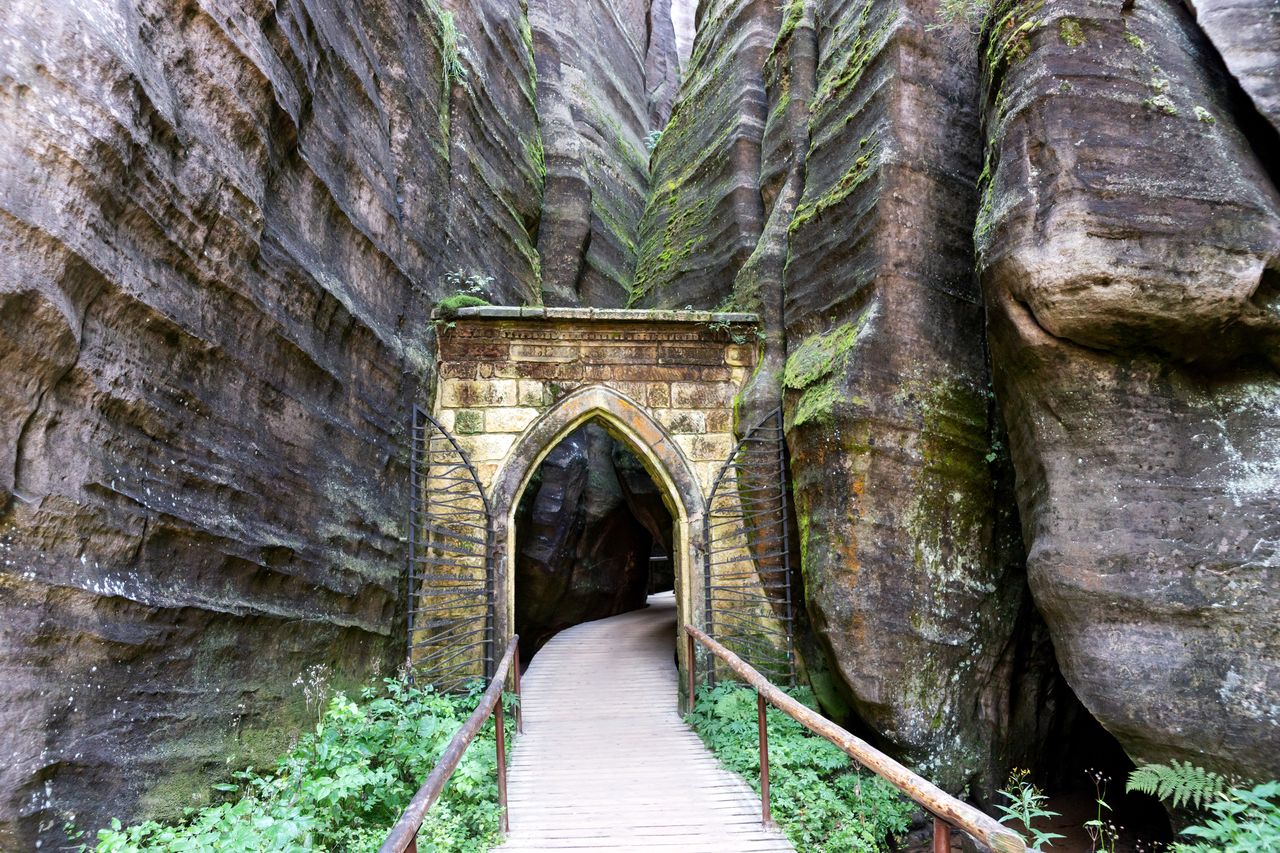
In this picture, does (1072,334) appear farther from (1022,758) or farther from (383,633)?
(383,633)

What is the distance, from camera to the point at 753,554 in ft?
23.0

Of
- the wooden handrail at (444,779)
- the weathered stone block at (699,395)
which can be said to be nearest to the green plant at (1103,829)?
the wooden handrail at (444,779)

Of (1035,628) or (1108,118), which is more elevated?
(1108,118)

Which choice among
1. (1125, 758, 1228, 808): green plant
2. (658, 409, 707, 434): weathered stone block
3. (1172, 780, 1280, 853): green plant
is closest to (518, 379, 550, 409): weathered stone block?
(658, 409, 707, 434): weathered stone block

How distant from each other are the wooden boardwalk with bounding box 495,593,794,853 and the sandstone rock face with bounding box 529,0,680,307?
554cm

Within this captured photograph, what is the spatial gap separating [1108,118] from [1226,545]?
2624 mm

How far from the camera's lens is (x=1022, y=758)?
17.8 ft

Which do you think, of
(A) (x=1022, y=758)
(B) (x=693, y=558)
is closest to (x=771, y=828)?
(A) (x=1022, y=758)

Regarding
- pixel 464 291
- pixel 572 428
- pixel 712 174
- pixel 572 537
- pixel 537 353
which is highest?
pixel 712 174

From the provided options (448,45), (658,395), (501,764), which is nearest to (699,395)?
(658,395)

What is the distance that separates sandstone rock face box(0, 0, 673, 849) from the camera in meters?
2.55

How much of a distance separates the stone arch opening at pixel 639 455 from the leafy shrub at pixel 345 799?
7.20ft

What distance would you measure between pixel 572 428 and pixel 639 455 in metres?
0.79

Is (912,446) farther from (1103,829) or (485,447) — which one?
(485,447)
